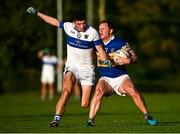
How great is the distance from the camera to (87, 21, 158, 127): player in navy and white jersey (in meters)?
17.5

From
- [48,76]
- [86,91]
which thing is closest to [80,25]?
[86,91]

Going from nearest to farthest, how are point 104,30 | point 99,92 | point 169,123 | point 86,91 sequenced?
point 99,92, point 104,30, point 169,123, point 86,91

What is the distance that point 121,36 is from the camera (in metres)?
66.6

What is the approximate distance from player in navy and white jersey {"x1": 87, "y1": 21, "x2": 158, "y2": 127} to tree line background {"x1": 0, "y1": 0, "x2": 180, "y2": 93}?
3329 cm

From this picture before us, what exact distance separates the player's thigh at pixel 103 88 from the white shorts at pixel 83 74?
0.57 metres

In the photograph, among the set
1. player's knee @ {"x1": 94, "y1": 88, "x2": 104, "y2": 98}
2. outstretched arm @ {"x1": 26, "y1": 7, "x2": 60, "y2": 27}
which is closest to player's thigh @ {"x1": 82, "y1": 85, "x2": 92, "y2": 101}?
player's knee @ {"x1": 94, "y1": 88, "x2": 104, "y2": 98}

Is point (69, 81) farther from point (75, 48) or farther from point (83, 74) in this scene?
point (75, 48)

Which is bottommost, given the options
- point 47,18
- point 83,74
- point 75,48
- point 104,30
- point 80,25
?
point 83,74

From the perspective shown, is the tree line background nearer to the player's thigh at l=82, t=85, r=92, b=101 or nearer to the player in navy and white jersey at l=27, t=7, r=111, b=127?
the player's thigh at l=82, t=85, r=92, b=101

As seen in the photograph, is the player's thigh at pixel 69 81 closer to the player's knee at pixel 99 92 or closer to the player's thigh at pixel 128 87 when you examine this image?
the player's knee at pixel 99 92

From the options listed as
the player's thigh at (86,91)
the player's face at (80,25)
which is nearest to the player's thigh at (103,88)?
the player's thigh at (86,91)

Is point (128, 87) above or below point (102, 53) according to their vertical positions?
below

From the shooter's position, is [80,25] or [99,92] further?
[80,25]

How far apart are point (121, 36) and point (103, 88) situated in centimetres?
4919
